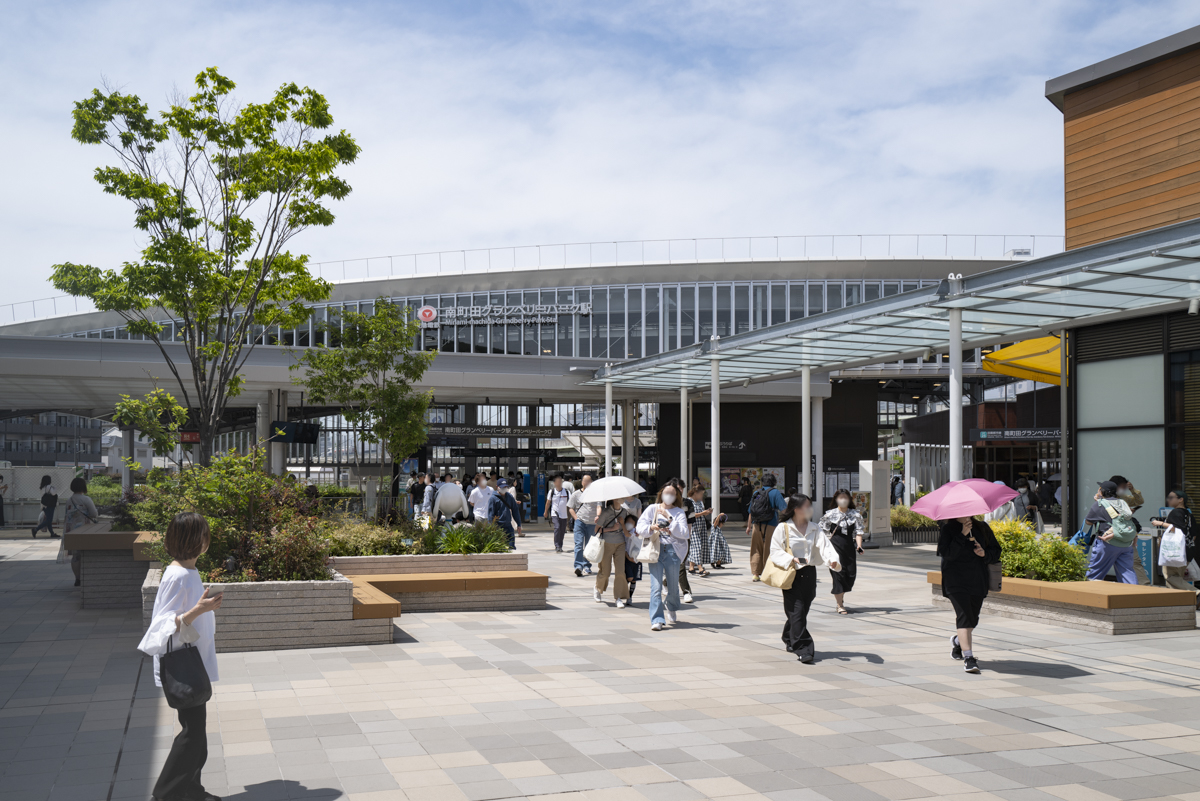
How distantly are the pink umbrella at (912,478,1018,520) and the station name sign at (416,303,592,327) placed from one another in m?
44.7

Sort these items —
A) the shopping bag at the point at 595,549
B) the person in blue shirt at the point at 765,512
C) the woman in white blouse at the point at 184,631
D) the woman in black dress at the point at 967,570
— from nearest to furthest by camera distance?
1. the woman in white blouse at the point at 184,631
2. the woman in black dress at the point at 967,570
3. the shopping bag at the point at 595,549
4. the person in blue shirt at the point at 765,512

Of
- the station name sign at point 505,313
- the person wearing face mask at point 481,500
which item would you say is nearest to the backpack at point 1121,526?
the person wearing face mask at point 481,500

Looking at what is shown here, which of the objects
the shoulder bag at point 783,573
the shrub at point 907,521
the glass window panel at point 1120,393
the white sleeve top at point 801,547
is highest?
Result: the glass window panel at point 1120,393

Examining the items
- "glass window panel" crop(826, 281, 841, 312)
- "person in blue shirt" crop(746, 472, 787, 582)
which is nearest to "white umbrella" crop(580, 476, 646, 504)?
"person in blue shirt" crop(746, 472, 787, 582)

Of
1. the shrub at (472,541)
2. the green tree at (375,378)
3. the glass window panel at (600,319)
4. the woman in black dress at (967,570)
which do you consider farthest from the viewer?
the glass window panel at (600,319)

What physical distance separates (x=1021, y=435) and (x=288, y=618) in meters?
28.5

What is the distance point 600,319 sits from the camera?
5334 centimetres

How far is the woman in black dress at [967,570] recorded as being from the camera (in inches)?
344

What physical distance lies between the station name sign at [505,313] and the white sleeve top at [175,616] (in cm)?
4853

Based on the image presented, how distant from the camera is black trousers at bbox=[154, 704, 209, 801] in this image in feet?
15.8

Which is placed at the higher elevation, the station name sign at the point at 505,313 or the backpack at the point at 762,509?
the station name sign at the point at 505,313

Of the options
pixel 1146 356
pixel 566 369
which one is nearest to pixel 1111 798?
pixel 1146 356

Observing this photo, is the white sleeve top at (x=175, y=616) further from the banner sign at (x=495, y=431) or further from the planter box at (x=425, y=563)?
the banner sign at (x=495, y=431)

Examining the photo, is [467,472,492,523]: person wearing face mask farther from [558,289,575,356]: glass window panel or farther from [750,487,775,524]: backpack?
[558,289,575,356]: glass window panel
